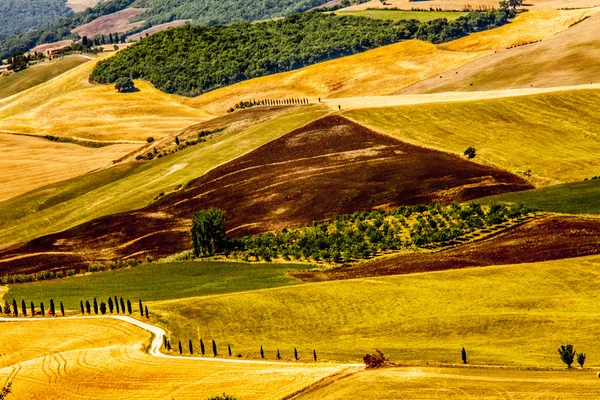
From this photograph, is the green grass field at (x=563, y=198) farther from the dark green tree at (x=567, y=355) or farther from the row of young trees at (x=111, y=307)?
the row of young trees at (x=111, y=307)

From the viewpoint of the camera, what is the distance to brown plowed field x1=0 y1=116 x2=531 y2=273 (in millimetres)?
104812

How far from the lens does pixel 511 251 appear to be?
80.2 m

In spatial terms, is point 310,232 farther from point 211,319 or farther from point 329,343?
point 329,343

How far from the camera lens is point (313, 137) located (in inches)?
5271

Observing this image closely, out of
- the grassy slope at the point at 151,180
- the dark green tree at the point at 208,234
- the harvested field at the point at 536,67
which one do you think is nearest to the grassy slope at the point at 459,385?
the dark green tree at the point at 208,234

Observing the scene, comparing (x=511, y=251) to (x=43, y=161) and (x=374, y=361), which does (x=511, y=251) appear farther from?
(x=43, y=161)

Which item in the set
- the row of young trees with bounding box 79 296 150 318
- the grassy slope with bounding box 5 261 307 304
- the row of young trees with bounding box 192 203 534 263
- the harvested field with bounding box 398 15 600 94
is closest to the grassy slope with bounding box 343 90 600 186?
the row of young trees with bounding box 192 203 534 263

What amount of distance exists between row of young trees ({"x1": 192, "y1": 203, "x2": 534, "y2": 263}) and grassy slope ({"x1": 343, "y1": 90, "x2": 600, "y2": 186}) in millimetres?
15009

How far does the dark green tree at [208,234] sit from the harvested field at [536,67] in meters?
76.4

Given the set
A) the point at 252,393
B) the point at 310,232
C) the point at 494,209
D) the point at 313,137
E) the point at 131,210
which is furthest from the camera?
the point at 313,137

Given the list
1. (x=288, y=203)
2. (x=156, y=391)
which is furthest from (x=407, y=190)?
(x=156, y=391)

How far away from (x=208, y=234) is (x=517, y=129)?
47.4 m

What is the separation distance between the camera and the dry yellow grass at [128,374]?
175 ft

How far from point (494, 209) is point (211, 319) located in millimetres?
33720
